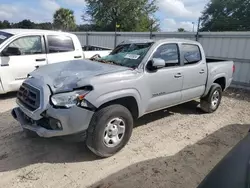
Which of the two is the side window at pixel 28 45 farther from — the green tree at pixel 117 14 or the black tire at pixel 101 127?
the green tree at pixel 117 14

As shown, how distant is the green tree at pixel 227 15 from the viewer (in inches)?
1246

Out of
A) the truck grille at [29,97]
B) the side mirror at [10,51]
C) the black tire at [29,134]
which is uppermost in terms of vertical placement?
the side mirror at [10,51]

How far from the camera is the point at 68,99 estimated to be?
305 centimetres

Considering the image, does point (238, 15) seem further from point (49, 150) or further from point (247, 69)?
point (49, 150)

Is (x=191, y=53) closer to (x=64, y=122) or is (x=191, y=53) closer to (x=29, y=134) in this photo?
(x=64, y=122)

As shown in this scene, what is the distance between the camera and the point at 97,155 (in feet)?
11.1

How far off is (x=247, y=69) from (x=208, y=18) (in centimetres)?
3291

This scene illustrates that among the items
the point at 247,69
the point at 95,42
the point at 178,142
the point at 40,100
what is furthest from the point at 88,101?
Result: the point at 95,42

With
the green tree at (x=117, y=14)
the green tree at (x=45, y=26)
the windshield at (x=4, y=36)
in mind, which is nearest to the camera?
the windshield at (x=4, y=36)

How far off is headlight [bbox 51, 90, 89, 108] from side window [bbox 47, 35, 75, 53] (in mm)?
3879

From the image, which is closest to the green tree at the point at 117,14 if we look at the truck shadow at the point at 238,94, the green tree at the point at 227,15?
the green tree at the point at 227,15

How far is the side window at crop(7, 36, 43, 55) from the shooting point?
236 inches

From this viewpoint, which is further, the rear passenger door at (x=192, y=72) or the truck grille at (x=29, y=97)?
the rear passenger door at (x=192, y=72)

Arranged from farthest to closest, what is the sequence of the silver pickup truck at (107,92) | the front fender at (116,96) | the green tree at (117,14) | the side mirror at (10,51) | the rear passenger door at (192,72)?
1. the green tree at (117,14)
2. the side mirror at (10,51)
3. the rear passenger door at (192,72)
4. the front fender at (116,96)
5. the silver pickup truck at (107,92)
